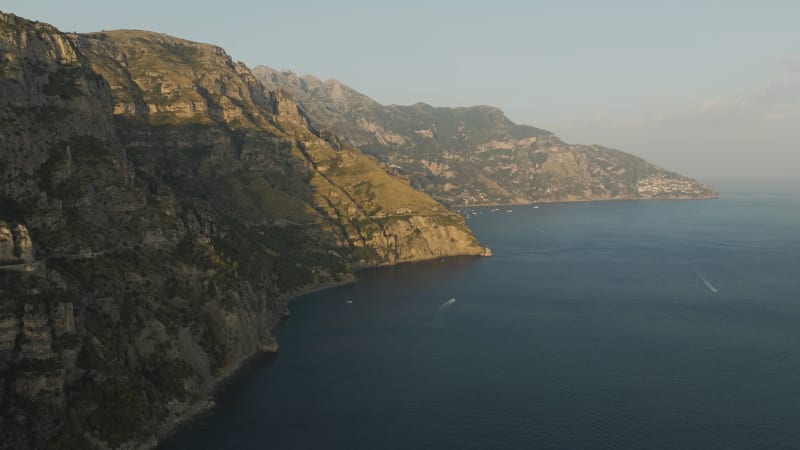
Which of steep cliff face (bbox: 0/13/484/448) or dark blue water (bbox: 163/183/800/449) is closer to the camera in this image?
steep cliff face (bbox: 0/13/484/448)

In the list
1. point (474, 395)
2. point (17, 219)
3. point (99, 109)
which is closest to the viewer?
point (17, 219)

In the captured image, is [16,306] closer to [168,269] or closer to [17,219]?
[17,219]

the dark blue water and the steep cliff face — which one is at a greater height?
the steep cliff face

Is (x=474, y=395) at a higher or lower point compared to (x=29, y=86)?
lower

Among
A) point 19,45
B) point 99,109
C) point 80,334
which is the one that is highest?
point 19,45

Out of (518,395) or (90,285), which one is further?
(518,395)

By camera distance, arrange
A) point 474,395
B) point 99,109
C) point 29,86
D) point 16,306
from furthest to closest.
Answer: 1. point 99,109
2. point 29,86
3. point 474,395
4. point 16,306

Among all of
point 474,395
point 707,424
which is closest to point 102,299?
point 474,395

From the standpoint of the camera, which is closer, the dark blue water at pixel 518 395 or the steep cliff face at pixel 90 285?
the steep cliff face at pixel 90 285

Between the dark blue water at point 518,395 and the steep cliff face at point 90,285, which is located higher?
the steep cliff face at point 90,285

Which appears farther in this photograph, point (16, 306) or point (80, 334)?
point (80, 334)

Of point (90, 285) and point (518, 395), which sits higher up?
point (90, 285)
